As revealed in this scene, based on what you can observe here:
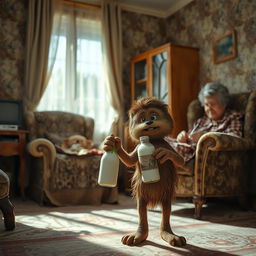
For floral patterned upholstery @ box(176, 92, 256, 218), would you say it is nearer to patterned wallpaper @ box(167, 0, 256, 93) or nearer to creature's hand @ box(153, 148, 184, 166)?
patterned wallpaper @ box(167, 0, 256, 93)

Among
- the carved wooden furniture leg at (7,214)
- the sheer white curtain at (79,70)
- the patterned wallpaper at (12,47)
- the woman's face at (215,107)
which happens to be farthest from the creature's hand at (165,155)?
the patterned wallpaper at (12,47)

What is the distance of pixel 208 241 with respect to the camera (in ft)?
5.79

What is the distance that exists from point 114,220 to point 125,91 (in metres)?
2.62

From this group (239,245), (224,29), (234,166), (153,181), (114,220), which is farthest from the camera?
(224,29)

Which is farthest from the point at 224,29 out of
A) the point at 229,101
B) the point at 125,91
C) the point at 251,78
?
the point at 125,91

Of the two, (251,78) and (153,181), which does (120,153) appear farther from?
(251,78)

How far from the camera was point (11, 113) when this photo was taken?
3660 mm

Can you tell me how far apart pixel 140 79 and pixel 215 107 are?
1.61 metres

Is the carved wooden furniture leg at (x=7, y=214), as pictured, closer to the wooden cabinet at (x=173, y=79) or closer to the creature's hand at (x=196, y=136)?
the creature's hand at (x=196, y=136)

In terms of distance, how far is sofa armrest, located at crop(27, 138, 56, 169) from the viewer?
10.1 feet

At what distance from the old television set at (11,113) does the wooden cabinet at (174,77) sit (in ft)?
5.45

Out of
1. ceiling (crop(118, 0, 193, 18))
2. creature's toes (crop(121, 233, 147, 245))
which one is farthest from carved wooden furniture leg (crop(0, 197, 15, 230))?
ceiling (crop(118, 0, 193, 18))

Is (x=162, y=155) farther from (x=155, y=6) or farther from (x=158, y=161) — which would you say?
(x=155, y=6)

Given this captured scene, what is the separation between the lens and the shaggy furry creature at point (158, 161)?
5.42 ft
